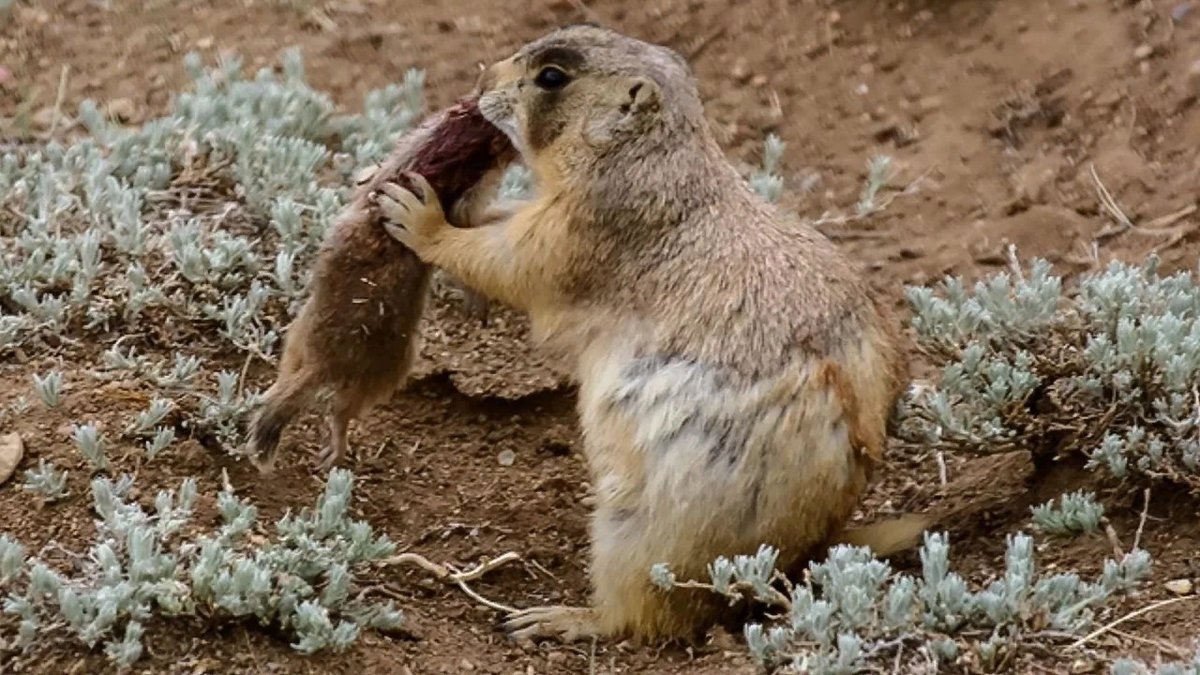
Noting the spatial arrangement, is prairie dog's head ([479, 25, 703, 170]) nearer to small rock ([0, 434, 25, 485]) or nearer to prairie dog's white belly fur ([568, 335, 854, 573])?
prairie dog's white belly fur ([568, 335, 854, 573])

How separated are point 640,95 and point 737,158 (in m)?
2.41

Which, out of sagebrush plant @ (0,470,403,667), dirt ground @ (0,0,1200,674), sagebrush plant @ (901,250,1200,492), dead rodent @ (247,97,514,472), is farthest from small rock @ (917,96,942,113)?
sagebrush plant @ (0,470,403,667)

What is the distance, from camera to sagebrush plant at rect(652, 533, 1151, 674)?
3629 mm

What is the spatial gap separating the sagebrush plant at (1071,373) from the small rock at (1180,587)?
0.26m

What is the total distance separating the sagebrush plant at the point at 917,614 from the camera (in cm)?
363

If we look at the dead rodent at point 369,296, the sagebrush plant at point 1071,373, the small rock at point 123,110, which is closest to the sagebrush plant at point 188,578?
the dead rodent at point 369,296

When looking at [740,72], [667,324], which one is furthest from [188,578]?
[740,72]

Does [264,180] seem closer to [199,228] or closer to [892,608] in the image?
[199,228]

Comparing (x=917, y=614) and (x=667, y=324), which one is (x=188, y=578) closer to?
(x=667, y=324)

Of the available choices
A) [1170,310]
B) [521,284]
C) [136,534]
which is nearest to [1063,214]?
[1170,310]

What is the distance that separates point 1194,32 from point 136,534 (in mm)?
4413

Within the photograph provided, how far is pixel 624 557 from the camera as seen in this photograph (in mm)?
4148

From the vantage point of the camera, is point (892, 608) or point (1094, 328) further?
point (1094, 328)

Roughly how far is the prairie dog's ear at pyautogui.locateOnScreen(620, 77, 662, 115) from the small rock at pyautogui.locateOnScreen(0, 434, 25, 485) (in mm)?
1715
